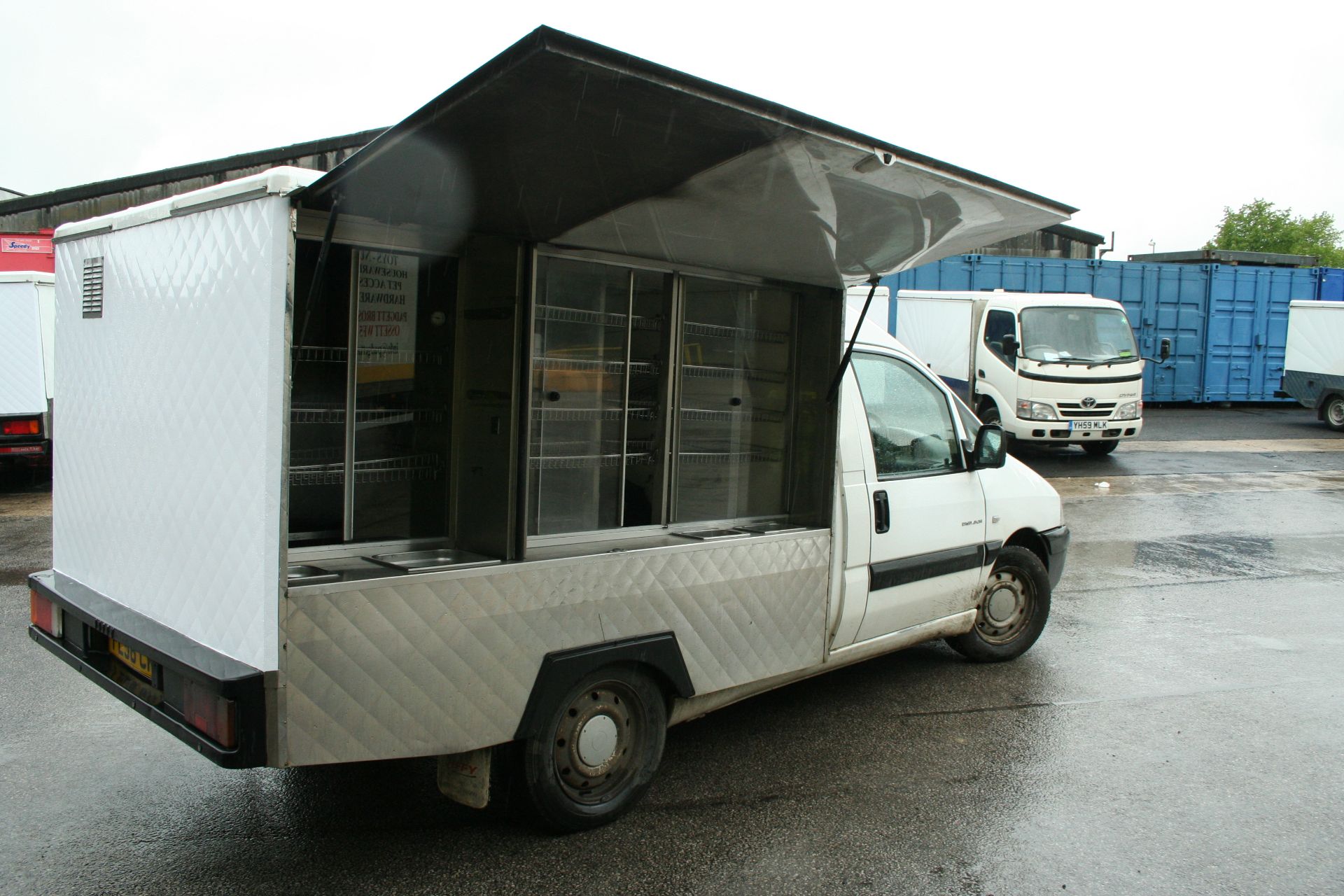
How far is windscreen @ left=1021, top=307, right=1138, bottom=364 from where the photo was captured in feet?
49.2

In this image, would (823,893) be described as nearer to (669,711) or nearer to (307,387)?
(669,711)

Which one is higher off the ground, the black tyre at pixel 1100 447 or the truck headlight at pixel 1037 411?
the truck headlight at pixel 1037 411

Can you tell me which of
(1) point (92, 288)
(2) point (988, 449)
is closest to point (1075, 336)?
(2) point (988, 449)

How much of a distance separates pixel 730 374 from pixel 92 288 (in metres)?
2.66

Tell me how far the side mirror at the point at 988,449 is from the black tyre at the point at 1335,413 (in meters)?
18.4

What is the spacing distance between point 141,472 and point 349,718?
1.19 m

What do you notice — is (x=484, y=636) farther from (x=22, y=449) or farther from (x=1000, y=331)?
(x=1000, y=331)

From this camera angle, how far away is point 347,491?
3926mm

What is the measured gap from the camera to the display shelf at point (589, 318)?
4.46 metres

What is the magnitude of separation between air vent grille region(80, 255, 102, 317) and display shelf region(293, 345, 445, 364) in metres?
0.80

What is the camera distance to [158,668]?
3.38 meters

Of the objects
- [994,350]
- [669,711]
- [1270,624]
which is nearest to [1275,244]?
[994,350]

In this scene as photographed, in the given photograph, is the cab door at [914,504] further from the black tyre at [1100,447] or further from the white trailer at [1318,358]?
the white trailer at [1318,358]

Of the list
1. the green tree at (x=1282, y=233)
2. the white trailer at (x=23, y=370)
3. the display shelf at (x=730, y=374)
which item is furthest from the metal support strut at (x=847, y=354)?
the green tree at (x=1282, y=233)
